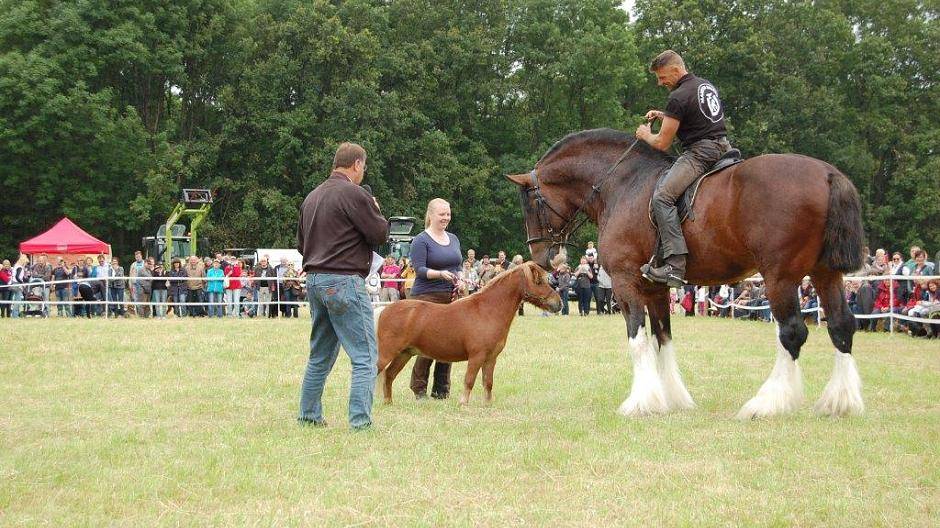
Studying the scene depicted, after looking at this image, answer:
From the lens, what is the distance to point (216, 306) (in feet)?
91.0

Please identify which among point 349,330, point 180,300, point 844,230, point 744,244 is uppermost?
point 844,230

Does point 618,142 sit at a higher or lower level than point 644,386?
higher

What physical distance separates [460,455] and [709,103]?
13.5ft

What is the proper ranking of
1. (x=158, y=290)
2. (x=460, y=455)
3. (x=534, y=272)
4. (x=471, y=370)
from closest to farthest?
(x=460, y=455), (x=471, y=370), (x=534, y=272), (x=158, y=290)

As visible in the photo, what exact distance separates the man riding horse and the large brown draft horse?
197 millimetres

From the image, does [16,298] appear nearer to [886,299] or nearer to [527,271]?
[527,271]

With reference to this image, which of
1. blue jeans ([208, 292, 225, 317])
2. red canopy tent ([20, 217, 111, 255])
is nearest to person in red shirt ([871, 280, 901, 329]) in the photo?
blue jeans ([208, 292, 225, 317])

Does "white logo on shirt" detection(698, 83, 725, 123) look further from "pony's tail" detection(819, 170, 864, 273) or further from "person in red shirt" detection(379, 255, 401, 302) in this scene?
"person in red shirt" detection(379, 255, 401, 302)

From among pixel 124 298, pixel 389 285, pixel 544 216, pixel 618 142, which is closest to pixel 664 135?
pixel 618 142

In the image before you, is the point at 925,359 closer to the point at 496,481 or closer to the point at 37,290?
the point at 496,481

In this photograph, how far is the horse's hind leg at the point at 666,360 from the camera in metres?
8.83

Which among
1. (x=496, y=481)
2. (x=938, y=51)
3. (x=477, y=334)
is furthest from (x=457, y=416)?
(x=938, y=51)

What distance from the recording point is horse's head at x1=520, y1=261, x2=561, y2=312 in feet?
31.1

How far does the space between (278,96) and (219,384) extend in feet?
125
